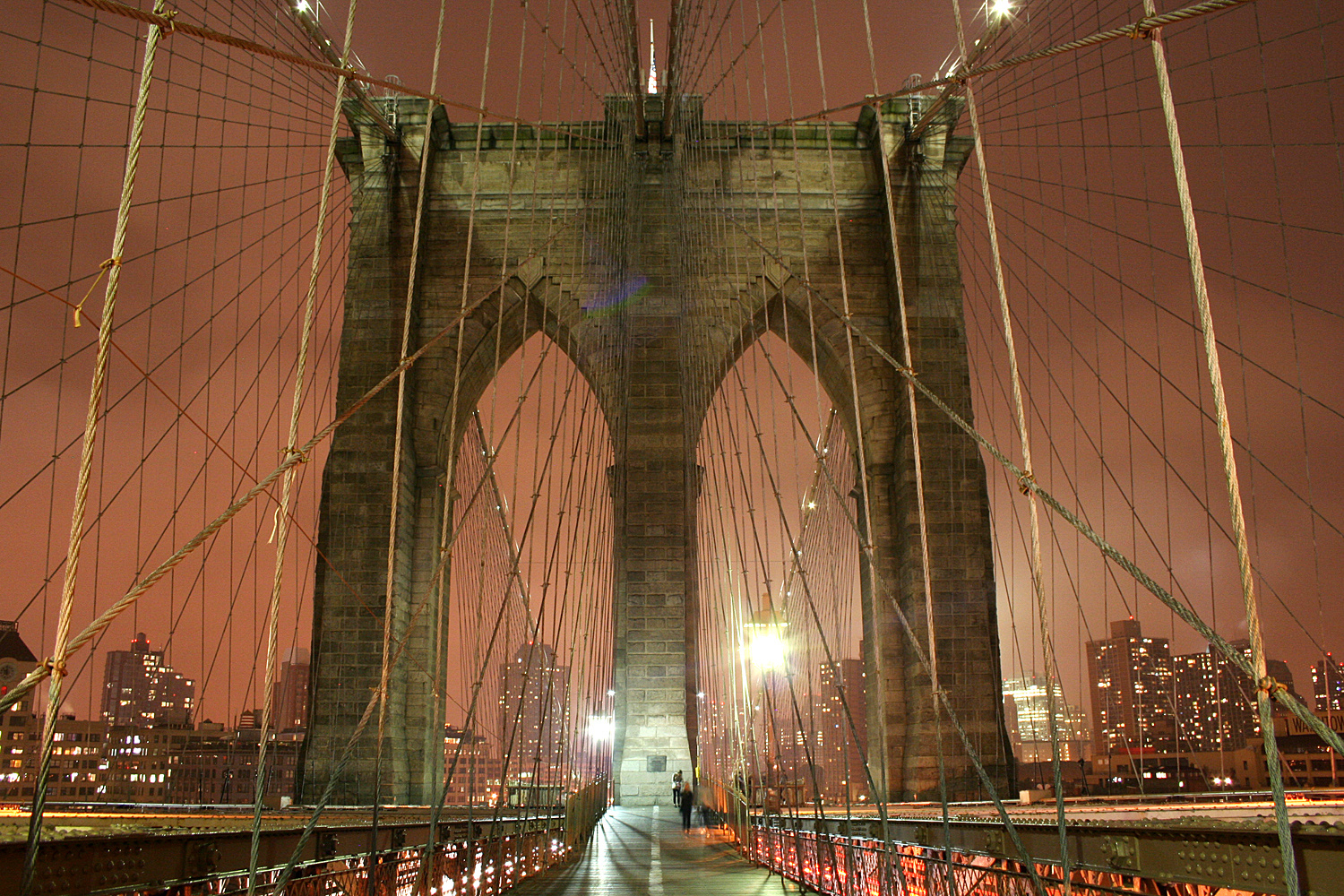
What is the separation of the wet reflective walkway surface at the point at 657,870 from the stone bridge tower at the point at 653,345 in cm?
380

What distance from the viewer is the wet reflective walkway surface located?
243 inches

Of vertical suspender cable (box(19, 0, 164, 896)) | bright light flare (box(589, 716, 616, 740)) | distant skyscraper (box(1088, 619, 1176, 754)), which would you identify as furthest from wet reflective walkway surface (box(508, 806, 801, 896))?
distant skyscraper (box(1088, 619, 1176, 754))

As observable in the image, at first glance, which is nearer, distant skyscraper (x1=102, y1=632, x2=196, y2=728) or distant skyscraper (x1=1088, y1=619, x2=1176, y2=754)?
distant skyscraper (x1=1088, y1=619, x2=1176, y2=754)

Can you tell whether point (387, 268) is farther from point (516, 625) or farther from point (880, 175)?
point (880, 175)

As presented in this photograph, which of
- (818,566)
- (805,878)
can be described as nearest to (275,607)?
(805,878)

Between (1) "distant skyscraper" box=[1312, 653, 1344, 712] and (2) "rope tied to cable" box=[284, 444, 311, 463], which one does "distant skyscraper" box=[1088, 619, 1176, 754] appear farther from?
(2) "rope tied to cable" box=[284, 444, 311, 463]

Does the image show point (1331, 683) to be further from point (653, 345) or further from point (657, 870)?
point (653, 345)

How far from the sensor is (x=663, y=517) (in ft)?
51.5

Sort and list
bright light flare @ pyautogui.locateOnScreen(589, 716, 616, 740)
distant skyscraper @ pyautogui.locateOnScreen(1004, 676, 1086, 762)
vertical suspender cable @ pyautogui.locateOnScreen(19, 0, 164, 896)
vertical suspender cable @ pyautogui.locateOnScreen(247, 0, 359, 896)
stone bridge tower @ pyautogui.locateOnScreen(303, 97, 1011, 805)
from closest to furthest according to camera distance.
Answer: vertical suspender cable @ pyautogui.locateOnScreen(19, 0, 164, 896)
vertical suspender cable @ pyautogui.locateOnScreen(247, 0, 359, 896)
distant skyscraper @ pyautogui.locateOnScreen(1004, 676, 1086, 762)
bright light flare @ pyautogui.locateOnScreen(589, 716, 616, 740)
stone bridge tower @ pyautogui.locateOnScreen(303, 97, 1011, 805)

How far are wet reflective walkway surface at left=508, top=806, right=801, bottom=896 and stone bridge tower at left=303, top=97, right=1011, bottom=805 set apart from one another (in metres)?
3.80

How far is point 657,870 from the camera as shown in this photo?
7.36m

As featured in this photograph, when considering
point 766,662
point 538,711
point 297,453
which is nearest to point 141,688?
point 538,711

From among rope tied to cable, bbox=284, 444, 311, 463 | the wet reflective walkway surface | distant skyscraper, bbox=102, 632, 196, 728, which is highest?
distant skyscraper, bbox=102, 632, 196, 728

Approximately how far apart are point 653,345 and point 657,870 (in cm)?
954
